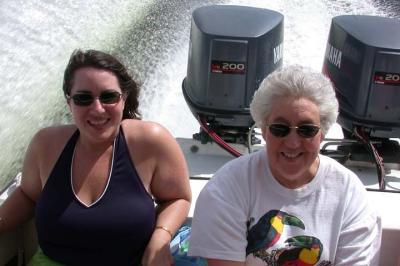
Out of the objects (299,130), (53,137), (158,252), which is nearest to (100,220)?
(158,252)

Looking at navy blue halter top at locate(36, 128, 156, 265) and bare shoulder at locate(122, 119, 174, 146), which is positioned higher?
bare shoulder at locate(122, 119, 174, 146)

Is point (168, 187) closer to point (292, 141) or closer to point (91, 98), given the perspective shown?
point (91, 98)

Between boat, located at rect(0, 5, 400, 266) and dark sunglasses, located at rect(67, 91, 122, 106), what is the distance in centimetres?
87

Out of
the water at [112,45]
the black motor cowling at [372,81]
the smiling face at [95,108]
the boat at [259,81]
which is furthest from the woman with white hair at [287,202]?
the water at [112,45]

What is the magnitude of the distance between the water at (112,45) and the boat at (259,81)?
0.94 m

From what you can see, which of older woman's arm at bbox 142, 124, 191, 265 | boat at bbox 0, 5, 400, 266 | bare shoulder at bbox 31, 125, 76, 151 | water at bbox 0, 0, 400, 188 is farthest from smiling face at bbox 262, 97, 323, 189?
water at bbox 0, 0, 400, 188

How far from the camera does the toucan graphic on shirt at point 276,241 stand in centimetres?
129

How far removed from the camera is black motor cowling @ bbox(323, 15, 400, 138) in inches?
94.0

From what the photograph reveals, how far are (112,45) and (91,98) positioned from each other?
3.47 meters

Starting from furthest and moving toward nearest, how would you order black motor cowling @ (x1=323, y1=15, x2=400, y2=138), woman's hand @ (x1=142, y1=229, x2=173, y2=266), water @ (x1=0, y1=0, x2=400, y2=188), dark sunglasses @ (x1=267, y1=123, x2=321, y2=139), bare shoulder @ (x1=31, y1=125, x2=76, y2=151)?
water @ (x1=0, y1=0, x2=400, y2=188) → black motor cowling @ (x1=323, y1=15, x2=400, y2=138) → bare shoulder @ (x1=31, y1=125, x2=76, y2=151) → woman's hand @ (x1=142, y1=229, x2=173, y2=266) → dark sunglasses @ (x1=267, y1=123, x2=321, y2=139)

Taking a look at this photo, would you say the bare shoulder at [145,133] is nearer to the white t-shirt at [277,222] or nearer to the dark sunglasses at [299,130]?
the white t-shirt at [277,222]

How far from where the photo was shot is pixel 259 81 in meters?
2.54

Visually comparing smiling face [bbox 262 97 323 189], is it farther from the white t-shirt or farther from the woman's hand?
the woman's hand

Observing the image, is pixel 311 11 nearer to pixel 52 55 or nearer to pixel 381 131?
pixel 52 55
